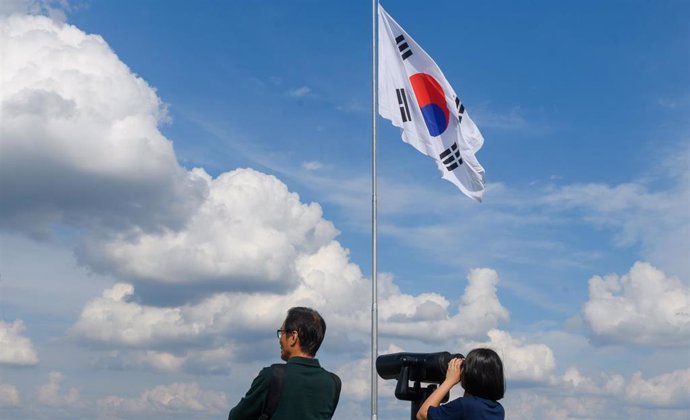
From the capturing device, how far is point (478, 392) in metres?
4.78

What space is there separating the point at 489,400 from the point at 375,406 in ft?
27.6

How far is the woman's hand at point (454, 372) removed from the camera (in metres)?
5.08

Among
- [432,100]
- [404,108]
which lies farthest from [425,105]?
[404,108]

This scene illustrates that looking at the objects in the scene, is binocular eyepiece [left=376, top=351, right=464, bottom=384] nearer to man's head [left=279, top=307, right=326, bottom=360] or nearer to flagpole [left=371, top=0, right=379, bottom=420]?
man's head [left=279, top=307, right=326, bottom=360]

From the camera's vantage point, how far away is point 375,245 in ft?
46.6

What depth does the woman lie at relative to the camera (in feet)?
15.4

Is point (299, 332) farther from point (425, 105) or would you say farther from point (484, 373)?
point (425, 105)

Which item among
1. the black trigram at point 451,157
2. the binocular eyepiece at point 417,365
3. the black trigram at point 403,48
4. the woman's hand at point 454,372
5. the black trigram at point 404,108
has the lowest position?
the woman's hand at point 454,372

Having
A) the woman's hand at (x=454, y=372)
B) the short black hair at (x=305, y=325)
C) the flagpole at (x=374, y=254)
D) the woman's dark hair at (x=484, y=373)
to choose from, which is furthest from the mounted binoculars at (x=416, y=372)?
the flagpole at (x=374, y=254)

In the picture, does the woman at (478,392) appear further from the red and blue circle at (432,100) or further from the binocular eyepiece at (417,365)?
the red and blue circle at (432,100)

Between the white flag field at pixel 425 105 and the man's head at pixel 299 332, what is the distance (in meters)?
10.2

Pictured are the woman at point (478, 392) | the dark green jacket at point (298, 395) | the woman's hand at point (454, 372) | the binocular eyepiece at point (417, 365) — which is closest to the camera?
the dark green jacket at point (298, 395)

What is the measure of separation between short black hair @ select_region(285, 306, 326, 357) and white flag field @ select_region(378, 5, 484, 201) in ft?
33.6

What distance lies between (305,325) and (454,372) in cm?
102
